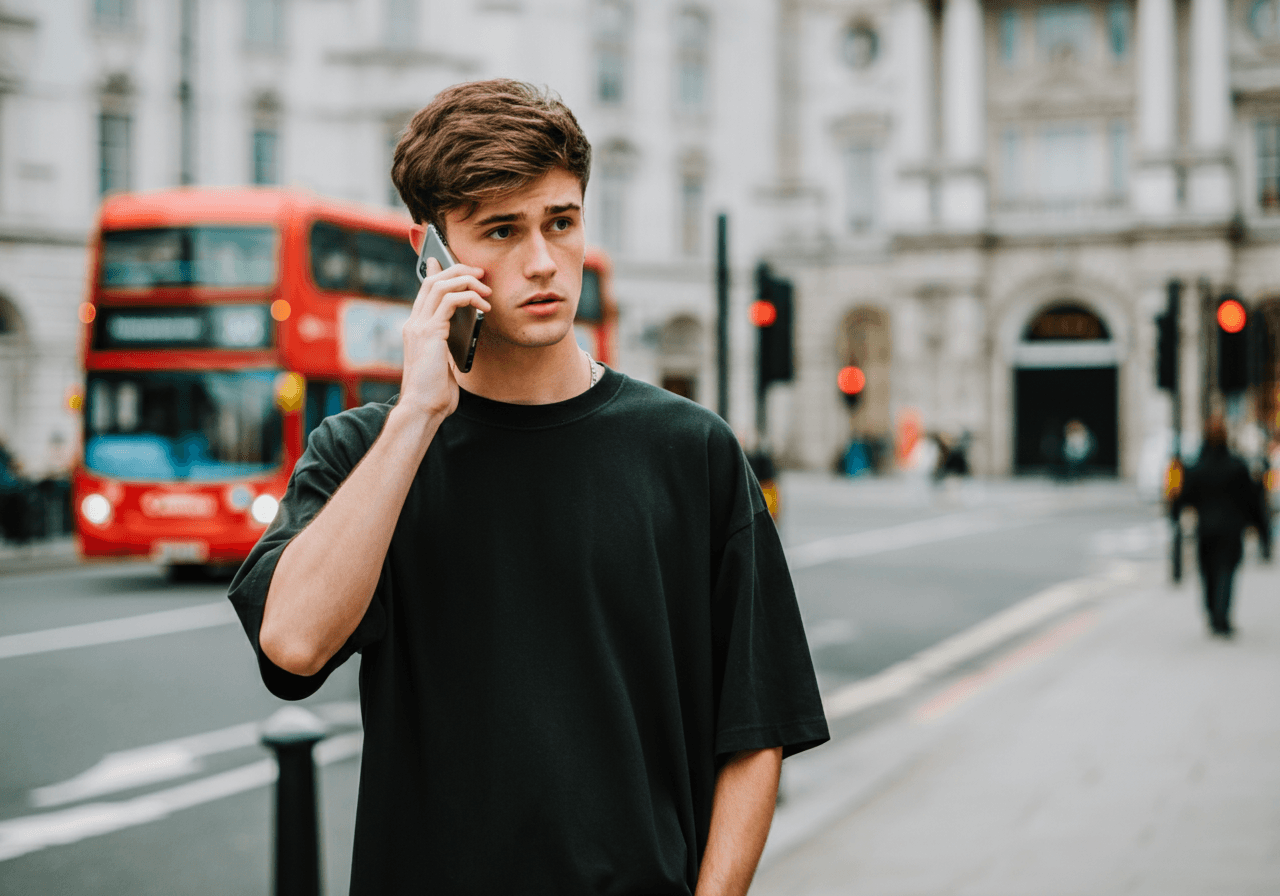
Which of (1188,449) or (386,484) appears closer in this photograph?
(386,484)

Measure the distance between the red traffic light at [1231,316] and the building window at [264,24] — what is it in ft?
90.3

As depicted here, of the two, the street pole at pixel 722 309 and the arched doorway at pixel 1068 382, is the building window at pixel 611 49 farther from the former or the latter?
the street pole at pixel 722 309

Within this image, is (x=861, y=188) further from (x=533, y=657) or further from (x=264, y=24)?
(x=533, y=657)

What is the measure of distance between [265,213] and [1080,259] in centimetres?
2846

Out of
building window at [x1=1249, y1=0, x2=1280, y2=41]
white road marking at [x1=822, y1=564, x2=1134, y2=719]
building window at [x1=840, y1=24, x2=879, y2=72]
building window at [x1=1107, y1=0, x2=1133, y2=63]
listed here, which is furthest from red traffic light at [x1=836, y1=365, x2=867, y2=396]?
white road marking at [x1=822, y1=564, x2=1134, y2=719]

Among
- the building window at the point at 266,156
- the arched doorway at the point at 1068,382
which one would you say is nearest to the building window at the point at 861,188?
the arched doorway at the point at 1068,382

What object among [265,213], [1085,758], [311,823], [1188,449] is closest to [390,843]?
[311,823]

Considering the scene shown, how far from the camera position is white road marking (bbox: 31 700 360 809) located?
6465mm

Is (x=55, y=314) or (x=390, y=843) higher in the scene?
(x=55, y=314)

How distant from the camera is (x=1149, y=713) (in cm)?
802

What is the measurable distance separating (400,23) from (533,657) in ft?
123

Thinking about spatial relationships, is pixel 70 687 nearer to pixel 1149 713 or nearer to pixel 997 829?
pixel 997 829

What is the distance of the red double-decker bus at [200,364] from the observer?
13.8 meters

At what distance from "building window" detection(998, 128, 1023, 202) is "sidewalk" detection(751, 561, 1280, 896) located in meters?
31.2
